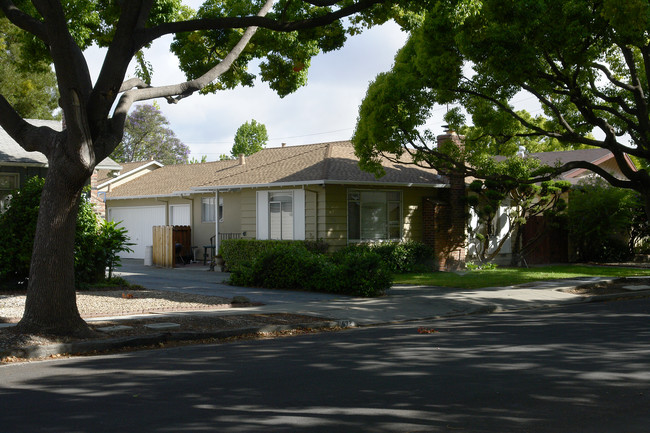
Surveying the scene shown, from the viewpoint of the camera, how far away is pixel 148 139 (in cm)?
7100

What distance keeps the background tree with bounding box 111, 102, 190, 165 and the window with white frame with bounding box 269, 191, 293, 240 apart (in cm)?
4670

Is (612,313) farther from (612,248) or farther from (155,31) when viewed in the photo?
(612,248)

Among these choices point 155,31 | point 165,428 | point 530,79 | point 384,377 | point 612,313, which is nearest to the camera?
point 165,428

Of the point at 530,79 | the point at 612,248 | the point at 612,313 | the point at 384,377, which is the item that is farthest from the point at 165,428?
the point at 612,248

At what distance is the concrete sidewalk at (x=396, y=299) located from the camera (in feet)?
48.4

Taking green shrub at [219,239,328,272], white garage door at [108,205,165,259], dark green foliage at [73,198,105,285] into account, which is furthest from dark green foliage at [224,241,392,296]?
white garage door at [108,205,165,259]

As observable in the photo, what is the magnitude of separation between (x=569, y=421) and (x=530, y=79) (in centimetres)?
1407

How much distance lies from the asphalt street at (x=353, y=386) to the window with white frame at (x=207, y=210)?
19536 mm

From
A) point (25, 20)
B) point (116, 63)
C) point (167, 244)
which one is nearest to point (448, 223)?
point (167, 244)

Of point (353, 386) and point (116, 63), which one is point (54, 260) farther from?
point (353, 386)

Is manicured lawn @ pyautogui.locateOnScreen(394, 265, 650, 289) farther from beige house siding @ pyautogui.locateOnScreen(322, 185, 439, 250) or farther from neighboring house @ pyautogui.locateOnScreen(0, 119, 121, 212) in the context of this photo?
neighboring house @ pyautogui.locateOnScreen(0, 119, 121, 212)

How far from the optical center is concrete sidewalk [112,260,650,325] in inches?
581

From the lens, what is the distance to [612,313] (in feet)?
48.8

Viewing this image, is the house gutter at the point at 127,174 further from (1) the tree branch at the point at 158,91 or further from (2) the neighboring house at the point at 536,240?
(1) the tree branch at the point at 158,91
